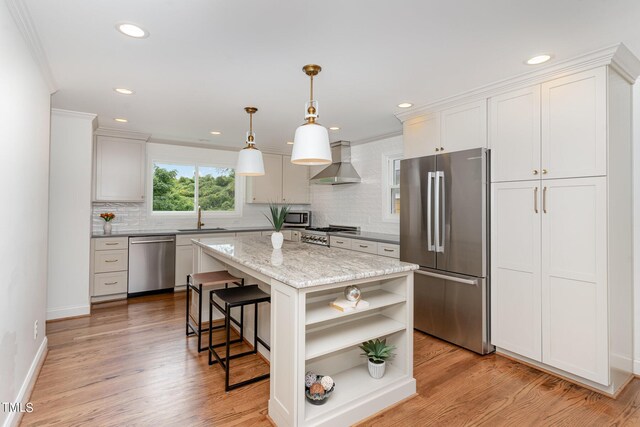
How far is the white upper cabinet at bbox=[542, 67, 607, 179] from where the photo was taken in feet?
7.51

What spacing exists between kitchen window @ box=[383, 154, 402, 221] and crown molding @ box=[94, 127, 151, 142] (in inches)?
138

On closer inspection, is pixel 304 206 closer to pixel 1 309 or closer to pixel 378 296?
pixel 378 296

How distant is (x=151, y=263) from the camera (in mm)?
4738

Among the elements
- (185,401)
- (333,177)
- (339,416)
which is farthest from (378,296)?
(333,177)

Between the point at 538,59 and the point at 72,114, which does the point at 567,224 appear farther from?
the point at 72,114

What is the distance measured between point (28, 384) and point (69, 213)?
210 cm

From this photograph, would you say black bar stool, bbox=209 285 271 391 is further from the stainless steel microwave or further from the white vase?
the stainless steel microwave

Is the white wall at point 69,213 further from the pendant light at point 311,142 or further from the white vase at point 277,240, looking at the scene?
the pendant light at point 311,142

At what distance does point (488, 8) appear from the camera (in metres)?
1.77

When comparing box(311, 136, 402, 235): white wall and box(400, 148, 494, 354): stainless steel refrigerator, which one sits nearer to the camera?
box(400, 148, 494, 354): stainless steel refrigerator

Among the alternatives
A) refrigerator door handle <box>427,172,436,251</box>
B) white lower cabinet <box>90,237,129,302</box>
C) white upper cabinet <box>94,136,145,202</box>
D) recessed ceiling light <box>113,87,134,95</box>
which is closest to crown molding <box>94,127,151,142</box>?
white upper cabinet <box>94,136,145,202</box>

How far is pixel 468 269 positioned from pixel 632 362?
53.0 inches

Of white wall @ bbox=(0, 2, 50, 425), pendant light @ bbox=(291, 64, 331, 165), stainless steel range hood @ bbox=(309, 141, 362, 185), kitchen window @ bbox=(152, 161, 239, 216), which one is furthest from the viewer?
kitchen window @ bbox=(152, 161, 239, 216)

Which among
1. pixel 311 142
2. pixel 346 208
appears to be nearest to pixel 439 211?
pixel 311 142
